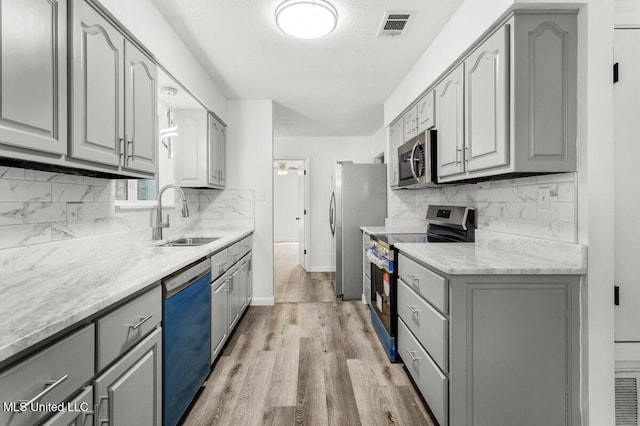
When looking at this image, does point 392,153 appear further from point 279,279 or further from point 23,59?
point 23,59

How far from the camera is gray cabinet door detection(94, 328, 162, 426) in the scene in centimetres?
107

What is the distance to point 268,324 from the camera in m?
3.23

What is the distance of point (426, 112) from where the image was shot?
2.61m

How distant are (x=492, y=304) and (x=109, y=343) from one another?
5.19ft

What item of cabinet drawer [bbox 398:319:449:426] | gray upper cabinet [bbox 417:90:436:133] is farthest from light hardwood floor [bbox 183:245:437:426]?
gray upper cabinet [bbox 417:90:436:133]

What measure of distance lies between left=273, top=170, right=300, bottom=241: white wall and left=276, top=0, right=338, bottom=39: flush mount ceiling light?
791cm

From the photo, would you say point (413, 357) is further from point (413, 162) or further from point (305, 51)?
point (305, 51)

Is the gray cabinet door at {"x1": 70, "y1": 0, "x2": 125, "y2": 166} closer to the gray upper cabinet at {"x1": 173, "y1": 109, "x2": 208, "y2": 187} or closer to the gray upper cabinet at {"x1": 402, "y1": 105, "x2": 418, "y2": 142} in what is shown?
the gray upper cabinet at {"x1": 173, "y1": 109, "x2": 208, "y2": 187}

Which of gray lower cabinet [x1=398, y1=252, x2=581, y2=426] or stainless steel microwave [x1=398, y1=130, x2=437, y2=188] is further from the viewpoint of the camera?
stainless steel microwave [x1=398, y1=130, x2=437, y2=188]

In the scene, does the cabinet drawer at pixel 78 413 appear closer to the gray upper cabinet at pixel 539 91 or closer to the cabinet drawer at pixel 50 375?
the cabinet drawer at pixel 50 375

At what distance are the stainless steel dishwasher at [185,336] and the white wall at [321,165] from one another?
146 inches

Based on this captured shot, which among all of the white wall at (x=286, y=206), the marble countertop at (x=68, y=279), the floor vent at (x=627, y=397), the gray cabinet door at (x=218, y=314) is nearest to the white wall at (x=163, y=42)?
the marble countertop at (x=68, y=279)

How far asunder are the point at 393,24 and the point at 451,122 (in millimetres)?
792

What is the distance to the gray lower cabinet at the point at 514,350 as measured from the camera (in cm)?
147
